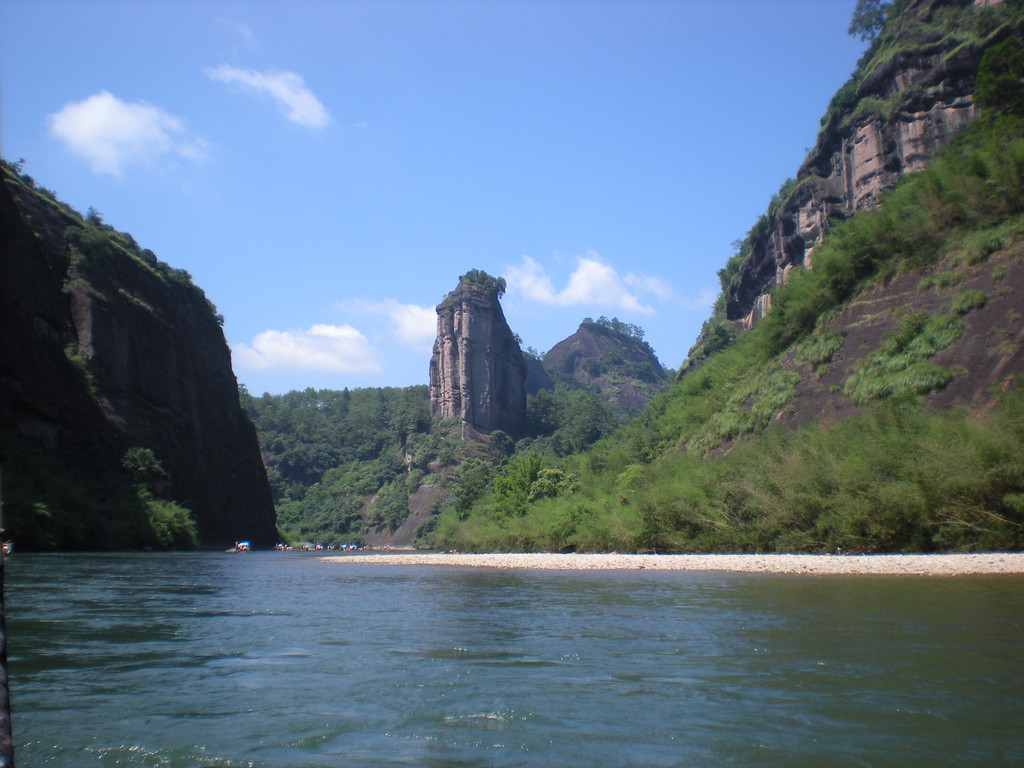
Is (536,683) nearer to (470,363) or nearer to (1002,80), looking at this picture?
(1002,80)

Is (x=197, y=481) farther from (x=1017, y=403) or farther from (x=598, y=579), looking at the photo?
(x=1017, y=403)

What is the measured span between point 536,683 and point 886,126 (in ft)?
186

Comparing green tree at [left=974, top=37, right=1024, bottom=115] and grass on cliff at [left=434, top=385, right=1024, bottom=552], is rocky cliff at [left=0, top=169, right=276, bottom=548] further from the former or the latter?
green tree at [left=974, top=37, right=1024, bottom=115]

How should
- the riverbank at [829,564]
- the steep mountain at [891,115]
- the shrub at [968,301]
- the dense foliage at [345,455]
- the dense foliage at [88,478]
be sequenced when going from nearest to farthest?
1. the riverbank at [829,564]
2. the shrub at [968,301]
3. the dense foliage at [88,478]
4. the steep mountain at [891,115]
5. the dense foliage at [345,455]

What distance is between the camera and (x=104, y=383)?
58.9m

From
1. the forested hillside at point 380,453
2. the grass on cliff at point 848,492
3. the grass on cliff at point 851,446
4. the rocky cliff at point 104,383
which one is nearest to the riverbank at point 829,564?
the grass on cliff at point 848,492

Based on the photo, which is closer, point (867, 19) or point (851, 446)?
point (851, 446)

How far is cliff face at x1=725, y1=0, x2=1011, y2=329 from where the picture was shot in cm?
A: 4853

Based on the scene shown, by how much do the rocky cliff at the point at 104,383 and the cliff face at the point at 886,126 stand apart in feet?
165

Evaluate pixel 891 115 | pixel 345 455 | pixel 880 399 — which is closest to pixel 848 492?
pixel 880 399

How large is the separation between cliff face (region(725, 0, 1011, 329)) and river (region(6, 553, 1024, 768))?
4031 cm

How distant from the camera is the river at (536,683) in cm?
498

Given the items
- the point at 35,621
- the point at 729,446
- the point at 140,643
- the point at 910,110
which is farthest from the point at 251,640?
the point at 910,110

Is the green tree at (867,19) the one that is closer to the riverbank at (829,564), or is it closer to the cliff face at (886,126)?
the cliff face at (886,126)
